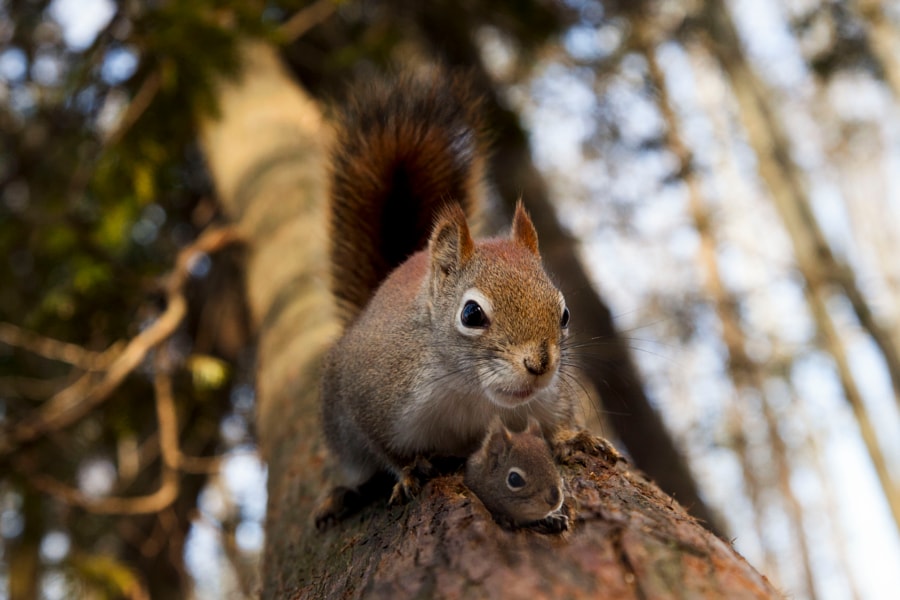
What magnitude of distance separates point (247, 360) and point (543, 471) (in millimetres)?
4476

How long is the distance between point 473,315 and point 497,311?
0.07m

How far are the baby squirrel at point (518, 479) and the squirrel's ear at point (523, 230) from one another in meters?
0.52

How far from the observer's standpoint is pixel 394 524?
1621 mm

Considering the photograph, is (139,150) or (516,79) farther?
(516,79)

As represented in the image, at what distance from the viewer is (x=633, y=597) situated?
109 cm

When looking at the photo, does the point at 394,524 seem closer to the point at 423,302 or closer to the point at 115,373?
the point at 423,302

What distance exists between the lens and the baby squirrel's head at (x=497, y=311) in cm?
168

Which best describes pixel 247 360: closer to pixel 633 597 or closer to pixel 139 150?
pixel 139 150

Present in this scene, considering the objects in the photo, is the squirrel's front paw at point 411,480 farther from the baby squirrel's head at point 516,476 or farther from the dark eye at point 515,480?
the dark eye at point 515,480

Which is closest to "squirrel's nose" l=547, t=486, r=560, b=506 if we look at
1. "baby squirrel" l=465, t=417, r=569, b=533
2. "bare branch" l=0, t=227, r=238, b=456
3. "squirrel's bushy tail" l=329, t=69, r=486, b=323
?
"baby squirrel" l=465, t=417, r=569, b=533

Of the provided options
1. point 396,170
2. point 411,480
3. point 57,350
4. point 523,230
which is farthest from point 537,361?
point 57,350

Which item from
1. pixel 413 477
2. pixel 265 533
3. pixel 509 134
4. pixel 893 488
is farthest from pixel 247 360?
pixel 893 488

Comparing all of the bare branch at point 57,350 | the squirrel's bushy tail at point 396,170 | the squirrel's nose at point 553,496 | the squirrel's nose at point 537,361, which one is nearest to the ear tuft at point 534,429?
the squirrel's nose at point 537,361

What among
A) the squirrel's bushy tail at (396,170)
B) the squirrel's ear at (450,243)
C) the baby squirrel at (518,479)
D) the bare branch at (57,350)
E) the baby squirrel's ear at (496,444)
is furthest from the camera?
the bare branch at (57,350)
